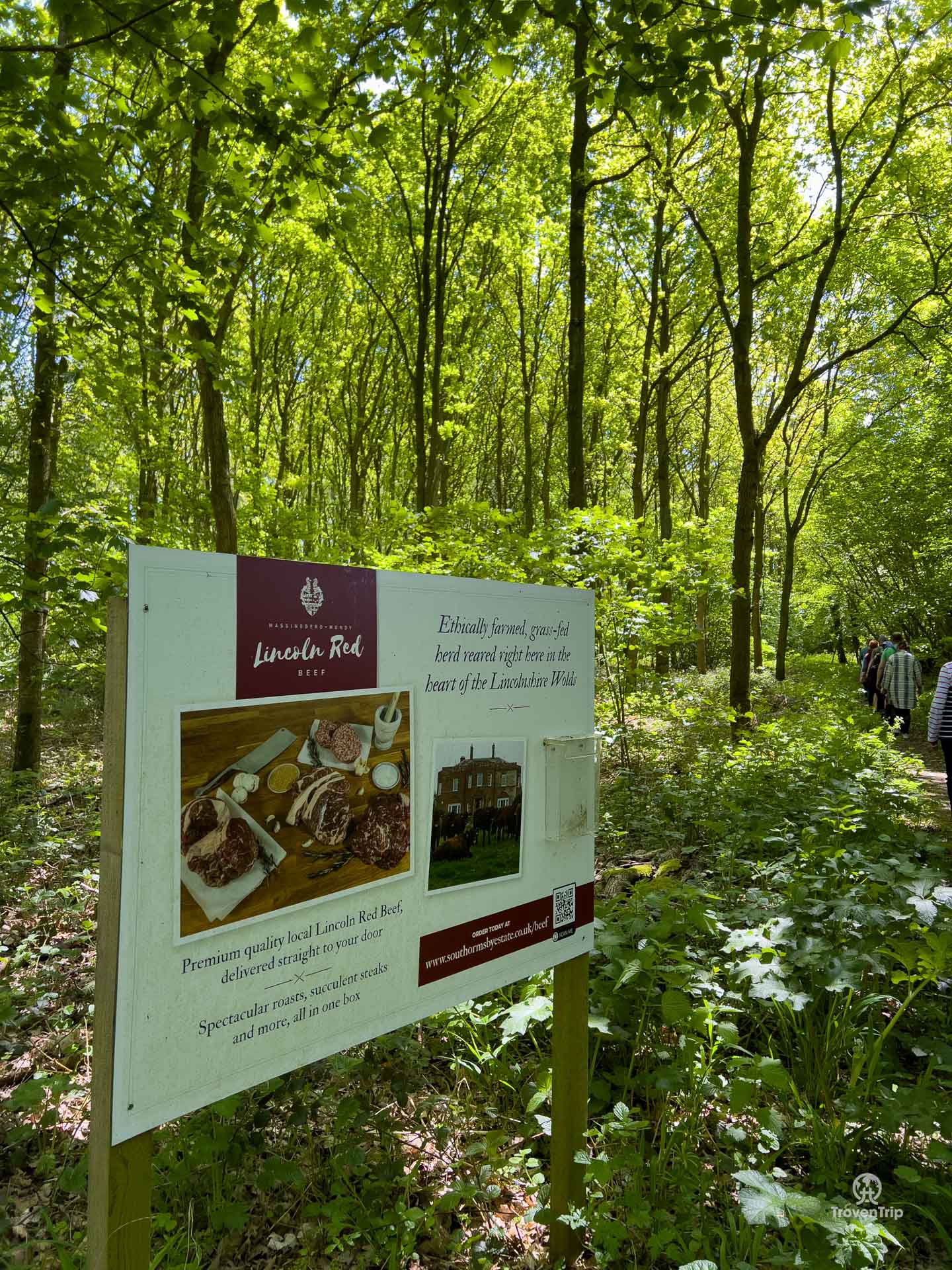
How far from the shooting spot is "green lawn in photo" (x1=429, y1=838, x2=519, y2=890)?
6.14 ft

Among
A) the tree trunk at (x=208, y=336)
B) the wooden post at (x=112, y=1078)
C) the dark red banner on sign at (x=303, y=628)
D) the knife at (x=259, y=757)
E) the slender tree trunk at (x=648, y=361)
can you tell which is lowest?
the wooden post at (x=112, y=1078)

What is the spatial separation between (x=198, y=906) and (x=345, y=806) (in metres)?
0.38

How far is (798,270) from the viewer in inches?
441

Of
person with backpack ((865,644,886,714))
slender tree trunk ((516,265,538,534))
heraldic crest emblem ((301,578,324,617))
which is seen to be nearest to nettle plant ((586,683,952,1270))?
heraldic crest emblem ((301,578,324,617))

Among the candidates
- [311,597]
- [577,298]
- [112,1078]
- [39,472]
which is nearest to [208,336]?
[39,472]

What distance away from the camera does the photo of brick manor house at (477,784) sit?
189 cm

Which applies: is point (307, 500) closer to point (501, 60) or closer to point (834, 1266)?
point (501, 60)

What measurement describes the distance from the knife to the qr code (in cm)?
115

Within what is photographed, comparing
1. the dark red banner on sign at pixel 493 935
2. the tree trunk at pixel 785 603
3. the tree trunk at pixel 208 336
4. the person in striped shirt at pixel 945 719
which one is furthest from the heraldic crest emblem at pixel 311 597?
the tree trunk at pixel 785 603

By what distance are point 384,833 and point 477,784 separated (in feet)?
1.18

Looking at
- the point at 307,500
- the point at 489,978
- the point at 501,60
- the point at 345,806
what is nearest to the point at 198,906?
the point at 345,806

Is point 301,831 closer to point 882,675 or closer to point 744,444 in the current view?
point 744,444

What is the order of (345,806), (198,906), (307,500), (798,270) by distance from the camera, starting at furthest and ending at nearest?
(307,500)
(798,270)
(345,806)
(198,906)

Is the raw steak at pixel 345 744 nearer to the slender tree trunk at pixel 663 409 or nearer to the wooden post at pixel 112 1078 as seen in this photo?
the wooden post at pixel 112 1078
